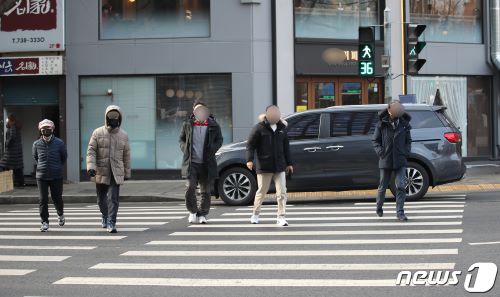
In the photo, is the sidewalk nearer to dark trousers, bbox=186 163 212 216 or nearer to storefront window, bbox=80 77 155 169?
storefront window, bbox=80 77 155 169

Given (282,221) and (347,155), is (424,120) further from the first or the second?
(282,221)

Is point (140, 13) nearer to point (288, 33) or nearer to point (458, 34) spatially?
point (288, 33)

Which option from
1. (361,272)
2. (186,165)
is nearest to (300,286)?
(361,272)

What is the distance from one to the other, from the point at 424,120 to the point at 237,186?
3.85 metres

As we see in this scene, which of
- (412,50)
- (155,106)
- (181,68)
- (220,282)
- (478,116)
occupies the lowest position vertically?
(220,282)

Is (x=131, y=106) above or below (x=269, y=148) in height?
above

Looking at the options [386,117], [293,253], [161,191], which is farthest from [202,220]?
[161,191]

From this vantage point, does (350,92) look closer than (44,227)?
No

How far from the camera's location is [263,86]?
19.7 metres

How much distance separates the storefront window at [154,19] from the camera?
66.0 feet

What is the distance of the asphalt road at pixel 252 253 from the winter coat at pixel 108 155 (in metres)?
0.86

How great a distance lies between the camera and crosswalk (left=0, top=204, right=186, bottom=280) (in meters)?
8.27

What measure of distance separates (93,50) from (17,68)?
7.28ft

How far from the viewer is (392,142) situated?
1061 centimetres
